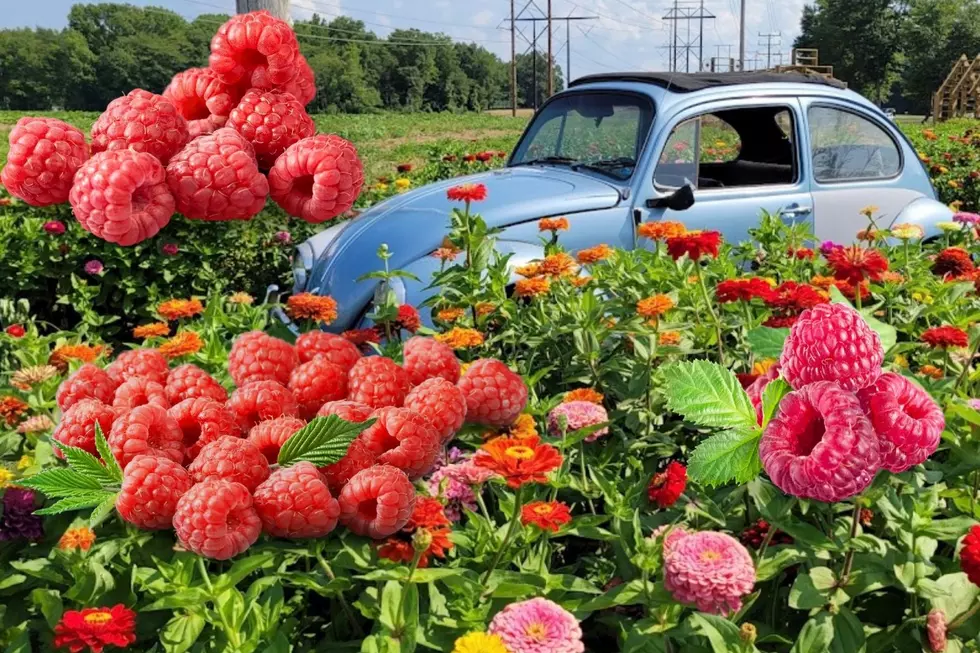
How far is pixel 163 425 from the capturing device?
3.70 ft

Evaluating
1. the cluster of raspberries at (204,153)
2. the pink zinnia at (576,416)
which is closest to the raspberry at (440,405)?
the cluster of raspberries at (204,153)

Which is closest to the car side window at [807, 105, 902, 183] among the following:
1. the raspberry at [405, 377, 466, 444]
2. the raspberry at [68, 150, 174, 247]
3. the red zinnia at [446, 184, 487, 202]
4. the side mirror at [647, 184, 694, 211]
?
the side mirror at [647, 184, 694, 211]

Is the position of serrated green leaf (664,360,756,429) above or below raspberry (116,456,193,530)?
above

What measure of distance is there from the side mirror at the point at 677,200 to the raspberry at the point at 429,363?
324 cm

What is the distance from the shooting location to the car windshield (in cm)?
469

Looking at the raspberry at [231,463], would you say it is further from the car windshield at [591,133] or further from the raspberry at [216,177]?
the car windshield at [591,133]

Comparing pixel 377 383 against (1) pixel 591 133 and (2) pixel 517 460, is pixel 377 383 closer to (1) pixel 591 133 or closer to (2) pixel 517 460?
(2) pixel 517 460

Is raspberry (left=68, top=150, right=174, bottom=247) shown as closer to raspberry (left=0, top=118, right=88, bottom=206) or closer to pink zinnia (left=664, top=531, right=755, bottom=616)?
raspberry (left=0, top=118, right=88, bottom=206)

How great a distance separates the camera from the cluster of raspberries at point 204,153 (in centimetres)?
78

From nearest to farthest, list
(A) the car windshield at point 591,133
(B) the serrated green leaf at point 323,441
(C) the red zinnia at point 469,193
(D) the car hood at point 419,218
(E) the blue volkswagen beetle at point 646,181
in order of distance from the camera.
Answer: (B) the serrated green leaf at point 323,441
(C) the red zinnia at point 469,193
(D) the car hood at point 419,218
(E) the blue volkswagen beetle at point 646,181
(A) the car windshield at point 591,133

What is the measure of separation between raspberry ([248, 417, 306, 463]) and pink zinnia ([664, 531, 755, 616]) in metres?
0.58

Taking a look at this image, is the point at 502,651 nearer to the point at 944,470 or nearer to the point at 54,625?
the point at 54,625

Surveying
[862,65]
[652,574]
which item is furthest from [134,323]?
[862,65]

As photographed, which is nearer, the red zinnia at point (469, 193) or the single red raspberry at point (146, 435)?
the single red raspberry at point (146, 435)
